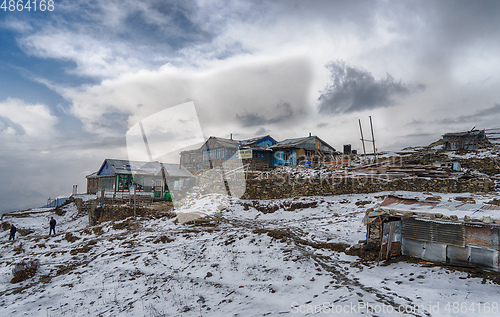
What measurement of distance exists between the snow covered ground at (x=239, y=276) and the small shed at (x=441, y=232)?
0.82 metres

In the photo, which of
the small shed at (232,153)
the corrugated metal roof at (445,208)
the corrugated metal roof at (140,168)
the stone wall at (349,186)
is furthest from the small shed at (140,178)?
the corrugated metal roof at (445,208)

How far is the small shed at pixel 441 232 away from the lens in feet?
28.5

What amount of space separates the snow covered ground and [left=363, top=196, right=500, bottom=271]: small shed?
32.3 inches

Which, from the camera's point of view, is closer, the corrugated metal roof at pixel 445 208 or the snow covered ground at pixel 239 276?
the snow covered ground at pixel 239 276

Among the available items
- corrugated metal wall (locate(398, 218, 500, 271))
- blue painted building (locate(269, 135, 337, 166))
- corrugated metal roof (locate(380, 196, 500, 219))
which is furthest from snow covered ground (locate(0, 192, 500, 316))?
blue painted building (locate(269, 135, 337, 166))

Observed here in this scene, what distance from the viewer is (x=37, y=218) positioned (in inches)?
1502

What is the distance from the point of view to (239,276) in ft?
37.3

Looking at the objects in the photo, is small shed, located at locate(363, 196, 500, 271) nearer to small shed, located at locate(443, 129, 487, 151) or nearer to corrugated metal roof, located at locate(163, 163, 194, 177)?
small shed, located at locate(443, 129, 487, 151)

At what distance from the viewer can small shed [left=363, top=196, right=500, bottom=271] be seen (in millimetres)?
8688

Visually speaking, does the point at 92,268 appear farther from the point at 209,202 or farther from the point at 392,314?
the point at 392,314

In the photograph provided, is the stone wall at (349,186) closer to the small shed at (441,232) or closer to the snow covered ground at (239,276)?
the snow covered ground at (239,276)

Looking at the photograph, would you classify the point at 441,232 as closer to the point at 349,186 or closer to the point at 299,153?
the point at 349,186

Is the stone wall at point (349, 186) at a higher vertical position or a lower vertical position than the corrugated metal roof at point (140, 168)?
lower

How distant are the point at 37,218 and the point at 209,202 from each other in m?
31.0
